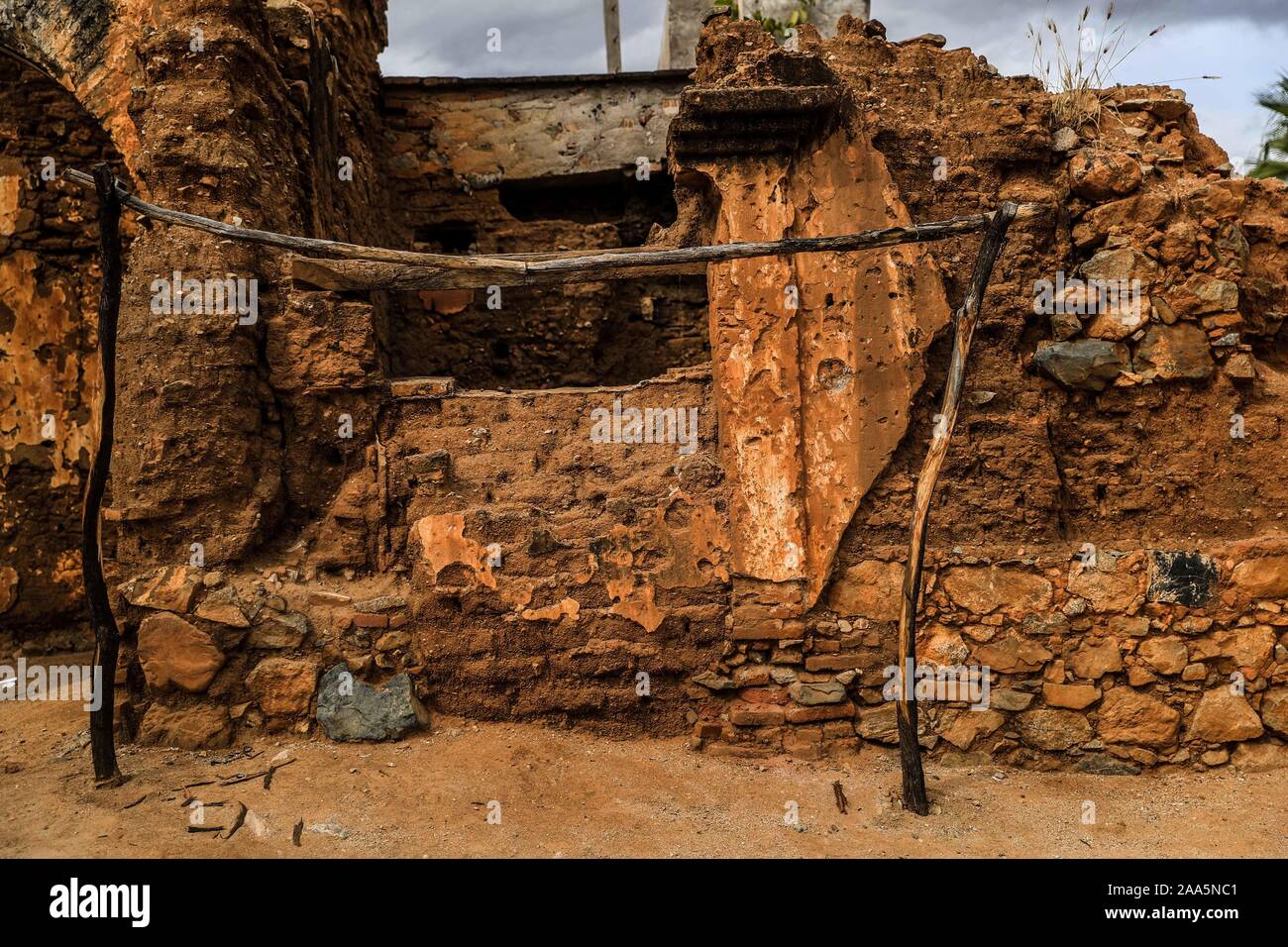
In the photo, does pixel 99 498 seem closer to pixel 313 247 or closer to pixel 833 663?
pixel 313 247

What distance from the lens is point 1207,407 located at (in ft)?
14.0

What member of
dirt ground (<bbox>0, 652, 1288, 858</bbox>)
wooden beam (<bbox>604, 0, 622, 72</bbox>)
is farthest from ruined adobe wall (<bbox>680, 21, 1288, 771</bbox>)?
wooden beam (<bbox>604, 0, 622, 72</bbox>)

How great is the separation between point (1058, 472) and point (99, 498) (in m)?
4.58

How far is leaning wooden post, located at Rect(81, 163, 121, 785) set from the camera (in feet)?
12.4

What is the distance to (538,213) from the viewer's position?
8070 millimetres

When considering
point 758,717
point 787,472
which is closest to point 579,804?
point 758,717

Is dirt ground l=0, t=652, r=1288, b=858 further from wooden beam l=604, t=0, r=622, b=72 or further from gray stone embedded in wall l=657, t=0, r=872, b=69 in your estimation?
wooden beam l=604, t=0, r=622, b=72

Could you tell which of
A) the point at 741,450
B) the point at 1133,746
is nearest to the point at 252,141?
the point at 741,450

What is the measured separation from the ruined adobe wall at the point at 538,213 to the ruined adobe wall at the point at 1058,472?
2.88 metres

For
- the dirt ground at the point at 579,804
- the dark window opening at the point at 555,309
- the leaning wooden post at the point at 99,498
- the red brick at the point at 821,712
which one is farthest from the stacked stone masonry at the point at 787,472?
the dark window opening at the point at 555,309

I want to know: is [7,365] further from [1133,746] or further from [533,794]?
[1133,746]

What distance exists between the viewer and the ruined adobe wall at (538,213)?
6.93 meters

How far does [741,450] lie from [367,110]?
187 inches

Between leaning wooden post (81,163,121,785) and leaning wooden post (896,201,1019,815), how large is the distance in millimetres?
3442
